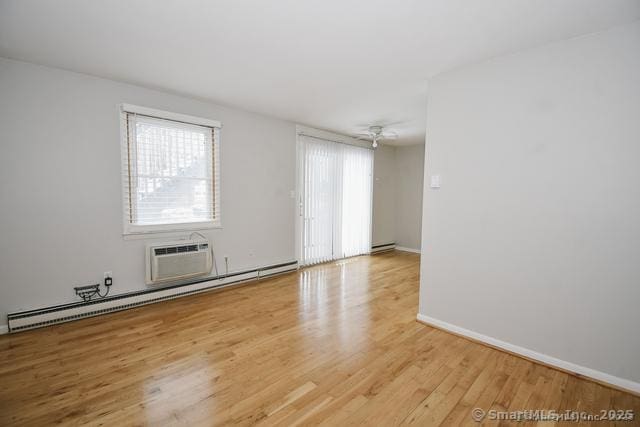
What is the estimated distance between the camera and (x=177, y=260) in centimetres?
347

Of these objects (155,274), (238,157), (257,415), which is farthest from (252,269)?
(257,415)

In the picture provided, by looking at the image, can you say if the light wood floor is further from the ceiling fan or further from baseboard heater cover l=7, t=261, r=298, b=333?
the ceiling fan

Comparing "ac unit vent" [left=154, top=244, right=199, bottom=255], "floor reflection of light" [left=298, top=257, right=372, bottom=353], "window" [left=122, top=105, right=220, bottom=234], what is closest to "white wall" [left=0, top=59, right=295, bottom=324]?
"window" [left=122, top=105, right=220, bottom=234]

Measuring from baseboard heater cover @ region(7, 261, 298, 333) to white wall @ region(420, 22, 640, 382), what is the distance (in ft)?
9.39

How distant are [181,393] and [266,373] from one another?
22.9 inches

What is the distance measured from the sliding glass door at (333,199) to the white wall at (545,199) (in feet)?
8.53

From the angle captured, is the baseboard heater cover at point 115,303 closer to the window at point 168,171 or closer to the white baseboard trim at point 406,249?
the window at point 168,171

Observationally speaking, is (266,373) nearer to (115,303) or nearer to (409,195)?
(115,303)

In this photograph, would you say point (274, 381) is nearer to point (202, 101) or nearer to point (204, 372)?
point (204, 372)

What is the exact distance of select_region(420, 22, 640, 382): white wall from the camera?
6.40 ft

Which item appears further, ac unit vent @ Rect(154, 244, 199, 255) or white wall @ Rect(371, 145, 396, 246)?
white wall @ Rect(371, 145, 396, 246)

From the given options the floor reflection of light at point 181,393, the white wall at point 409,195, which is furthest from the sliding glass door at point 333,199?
the floor reflection of light at point 181,393

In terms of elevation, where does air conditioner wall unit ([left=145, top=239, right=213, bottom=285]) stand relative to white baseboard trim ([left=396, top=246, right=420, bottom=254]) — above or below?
above

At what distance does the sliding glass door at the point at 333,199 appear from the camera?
5.09m
